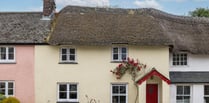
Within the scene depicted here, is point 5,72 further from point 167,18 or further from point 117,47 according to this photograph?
point 167,18

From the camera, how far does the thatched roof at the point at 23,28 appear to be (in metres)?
31.2

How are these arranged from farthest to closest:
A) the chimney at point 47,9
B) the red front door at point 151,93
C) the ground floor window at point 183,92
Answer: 1. the chimney at point 47,9
2. the ground floor window at point 183,92
3. the red front door at point 151,93

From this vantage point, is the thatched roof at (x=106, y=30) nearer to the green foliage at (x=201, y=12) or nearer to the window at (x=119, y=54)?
the window at (x=119, y=54)

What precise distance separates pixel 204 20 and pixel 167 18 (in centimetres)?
311

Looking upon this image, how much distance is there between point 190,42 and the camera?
34.2 meters

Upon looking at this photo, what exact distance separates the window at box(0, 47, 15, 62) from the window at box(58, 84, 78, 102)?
3777 millimetres

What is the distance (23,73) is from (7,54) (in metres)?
1.68

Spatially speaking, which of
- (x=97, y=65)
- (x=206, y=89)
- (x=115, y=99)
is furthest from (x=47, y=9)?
(x=206, y=89)

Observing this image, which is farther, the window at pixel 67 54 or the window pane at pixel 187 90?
the window pane at pixel 187 90

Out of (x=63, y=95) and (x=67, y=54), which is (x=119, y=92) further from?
(x=67, y=54)

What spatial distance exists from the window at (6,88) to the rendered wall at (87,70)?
1.72 meters

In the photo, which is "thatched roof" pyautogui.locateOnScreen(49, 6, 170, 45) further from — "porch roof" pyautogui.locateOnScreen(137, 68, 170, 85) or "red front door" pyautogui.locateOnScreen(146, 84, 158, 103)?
"red front door" pyautogui.locateOnScreen(146, 84, 158, 103)

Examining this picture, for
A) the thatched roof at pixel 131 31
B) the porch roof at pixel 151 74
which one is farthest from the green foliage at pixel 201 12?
the porch roof at pixel 151 74

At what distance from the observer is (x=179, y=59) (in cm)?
3375
